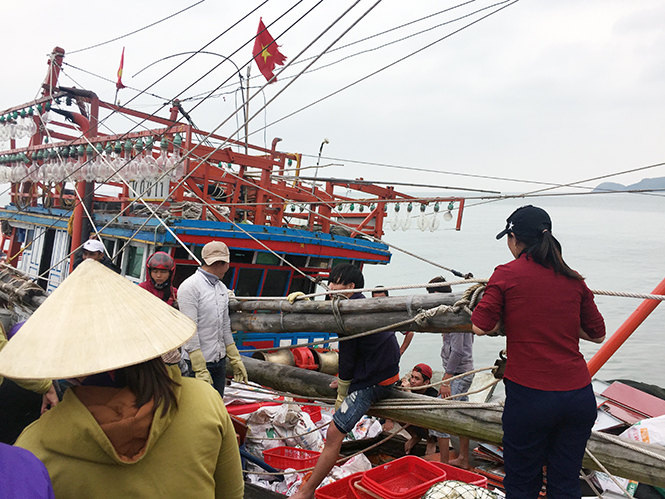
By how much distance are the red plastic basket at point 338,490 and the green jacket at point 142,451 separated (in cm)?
192

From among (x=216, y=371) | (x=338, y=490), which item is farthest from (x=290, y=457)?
(x=338, y=490)

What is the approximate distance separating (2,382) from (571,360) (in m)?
2.88

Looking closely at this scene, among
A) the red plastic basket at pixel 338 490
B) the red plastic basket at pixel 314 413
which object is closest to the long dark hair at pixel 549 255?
the red plastic basket at pixel 338 490

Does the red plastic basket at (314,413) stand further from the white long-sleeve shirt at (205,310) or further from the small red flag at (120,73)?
the small red flag at (120,73)

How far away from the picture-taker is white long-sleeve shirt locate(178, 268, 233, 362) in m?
3.64

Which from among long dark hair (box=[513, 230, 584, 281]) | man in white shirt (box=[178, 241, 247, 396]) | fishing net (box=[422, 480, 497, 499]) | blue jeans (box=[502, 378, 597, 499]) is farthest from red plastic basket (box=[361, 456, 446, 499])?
long dark hair (box=[513, 230, 584, 281])

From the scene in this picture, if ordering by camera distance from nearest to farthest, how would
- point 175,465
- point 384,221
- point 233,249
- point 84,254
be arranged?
point 175,465
point 84,254
point 233,249
point 384,221

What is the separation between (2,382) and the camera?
2.46 meters

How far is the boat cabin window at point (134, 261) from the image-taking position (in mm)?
7532

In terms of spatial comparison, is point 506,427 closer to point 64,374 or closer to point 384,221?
point 64,374

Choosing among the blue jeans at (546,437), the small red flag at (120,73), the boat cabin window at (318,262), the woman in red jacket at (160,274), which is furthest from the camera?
the small red flag at (120,73)

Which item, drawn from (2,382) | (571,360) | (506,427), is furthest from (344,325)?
(2,382)

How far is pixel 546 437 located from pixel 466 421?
1.16 meters

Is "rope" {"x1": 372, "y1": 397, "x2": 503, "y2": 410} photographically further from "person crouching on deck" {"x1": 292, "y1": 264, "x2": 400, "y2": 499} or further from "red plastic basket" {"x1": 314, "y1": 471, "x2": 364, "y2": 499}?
"red plastic basket" {"x1": 314, "y1": 471, "x2": 364, "y2": 499}
